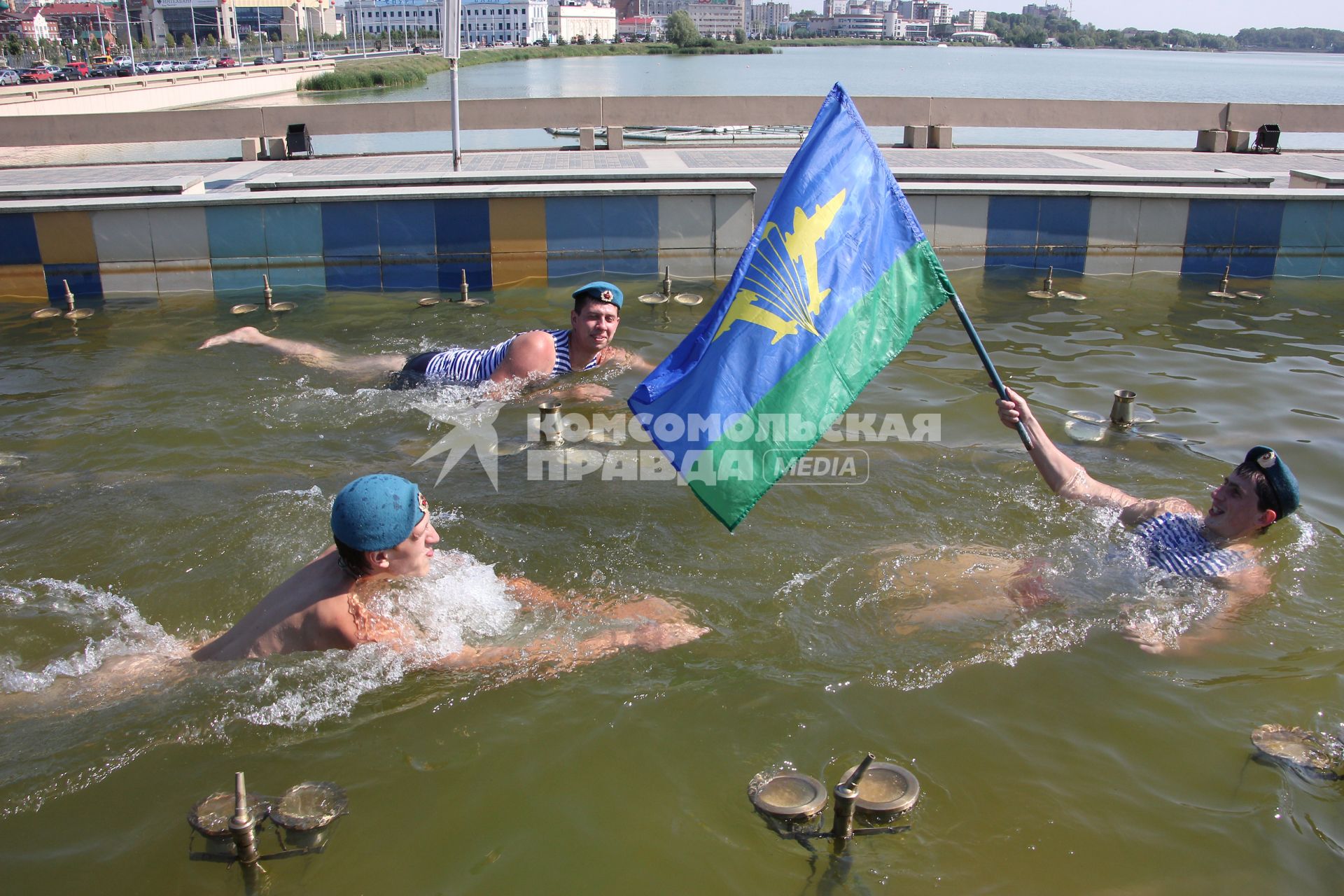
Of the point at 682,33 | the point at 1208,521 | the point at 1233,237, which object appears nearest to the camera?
the point at 1208,521

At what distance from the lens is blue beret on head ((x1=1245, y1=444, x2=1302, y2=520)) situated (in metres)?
4.32

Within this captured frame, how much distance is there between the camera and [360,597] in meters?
3.90

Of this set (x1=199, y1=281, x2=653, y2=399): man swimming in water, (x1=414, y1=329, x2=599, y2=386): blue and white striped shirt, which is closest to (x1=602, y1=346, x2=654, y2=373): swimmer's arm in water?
(x1=199, y1=281, x2=653, y2=399): man swimming in water

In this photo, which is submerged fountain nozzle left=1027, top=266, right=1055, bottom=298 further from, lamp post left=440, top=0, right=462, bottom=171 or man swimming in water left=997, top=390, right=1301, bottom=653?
lamp post left=440, top=0, right=462, bottom=171

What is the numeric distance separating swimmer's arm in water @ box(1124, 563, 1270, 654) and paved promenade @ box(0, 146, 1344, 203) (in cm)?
657

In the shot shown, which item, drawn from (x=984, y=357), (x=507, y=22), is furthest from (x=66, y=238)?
(x=507, y=22)

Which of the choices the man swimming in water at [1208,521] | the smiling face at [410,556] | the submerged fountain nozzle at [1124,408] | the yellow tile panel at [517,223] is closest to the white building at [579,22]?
the yellow tile panel at [517,223]

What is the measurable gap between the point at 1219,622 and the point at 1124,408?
2.34m

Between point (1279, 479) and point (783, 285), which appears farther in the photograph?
point (1279, 479)

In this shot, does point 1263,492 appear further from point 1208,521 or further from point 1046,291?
point 1046,291

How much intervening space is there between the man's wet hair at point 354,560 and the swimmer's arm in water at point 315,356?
405 cm

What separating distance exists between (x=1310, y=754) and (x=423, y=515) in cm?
329

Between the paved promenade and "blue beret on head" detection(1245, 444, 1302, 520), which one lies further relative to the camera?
the paved promenade

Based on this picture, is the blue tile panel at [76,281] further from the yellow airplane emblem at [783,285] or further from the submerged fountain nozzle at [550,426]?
the yellow airplane emblem at [783,285]
